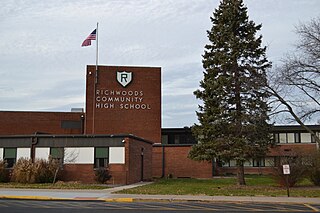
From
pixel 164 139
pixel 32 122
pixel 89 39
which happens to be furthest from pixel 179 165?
pixel 32 122

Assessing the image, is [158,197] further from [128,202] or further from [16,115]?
[16,115]

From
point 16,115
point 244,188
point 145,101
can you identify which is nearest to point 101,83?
point 145,101

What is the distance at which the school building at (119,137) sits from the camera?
33188 mm

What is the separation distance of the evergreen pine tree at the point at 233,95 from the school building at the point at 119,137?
670 centimetres

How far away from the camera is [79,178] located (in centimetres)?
3300

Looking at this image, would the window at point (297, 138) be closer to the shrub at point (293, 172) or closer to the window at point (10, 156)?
the shrub at point (293, 172)

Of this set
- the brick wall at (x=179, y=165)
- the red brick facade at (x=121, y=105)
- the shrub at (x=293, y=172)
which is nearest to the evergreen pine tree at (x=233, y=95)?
the shrub at (x=293, y=172)

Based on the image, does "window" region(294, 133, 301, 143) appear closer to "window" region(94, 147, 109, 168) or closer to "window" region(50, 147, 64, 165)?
"window" region(94, 147, 109, 168)

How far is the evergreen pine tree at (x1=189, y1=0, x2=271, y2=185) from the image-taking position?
27812mm

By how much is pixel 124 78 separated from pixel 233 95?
86.4ft

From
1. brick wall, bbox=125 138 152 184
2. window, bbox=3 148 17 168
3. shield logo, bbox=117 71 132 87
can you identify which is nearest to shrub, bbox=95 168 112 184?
brick wall, bbox=125 138 152 184

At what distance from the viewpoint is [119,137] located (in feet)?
108

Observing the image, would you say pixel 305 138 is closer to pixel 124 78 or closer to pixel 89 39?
pixel 124 78

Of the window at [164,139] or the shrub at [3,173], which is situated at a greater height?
the window at [164,139]
